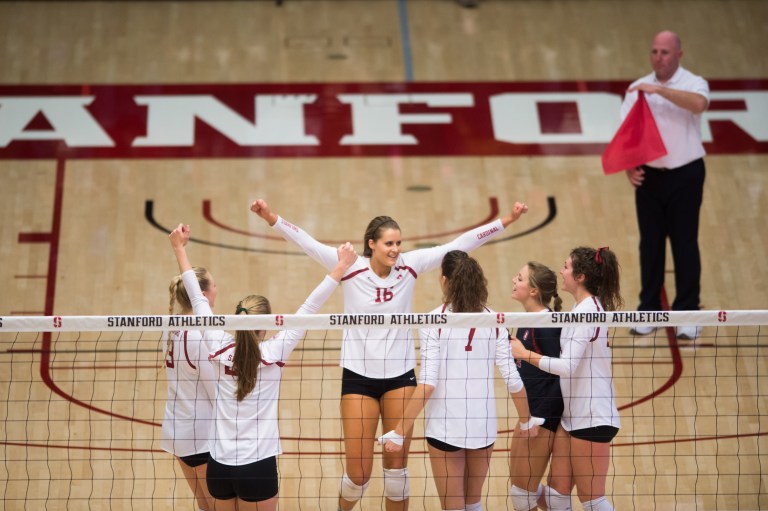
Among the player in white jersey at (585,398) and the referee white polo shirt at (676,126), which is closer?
the player in white jersey at (585,398)

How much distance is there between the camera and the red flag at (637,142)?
33.0 ft

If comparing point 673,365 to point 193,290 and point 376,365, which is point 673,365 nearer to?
point 376,365

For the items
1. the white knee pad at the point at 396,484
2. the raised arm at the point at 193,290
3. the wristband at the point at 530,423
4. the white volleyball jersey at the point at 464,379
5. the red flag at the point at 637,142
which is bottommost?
the white knee pad at the point at 396,484

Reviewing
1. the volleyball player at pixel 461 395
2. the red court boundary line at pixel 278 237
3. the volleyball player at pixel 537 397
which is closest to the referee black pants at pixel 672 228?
the red court boundary line at pixel 278 237

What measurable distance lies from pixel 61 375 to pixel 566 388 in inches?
193

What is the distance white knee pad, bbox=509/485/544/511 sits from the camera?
7.36 metres

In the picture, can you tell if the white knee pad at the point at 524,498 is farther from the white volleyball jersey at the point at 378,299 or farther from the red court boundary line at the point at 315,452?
the red court boundary line at the point at 315,452

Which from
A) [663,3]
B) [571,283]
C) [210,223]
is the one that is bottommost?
[571,283]

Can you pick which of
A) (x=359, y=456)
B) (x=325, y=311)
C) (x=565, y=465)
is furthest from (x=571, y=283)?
(x=325, y=311)

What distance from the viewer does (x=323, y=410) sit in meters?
9.59

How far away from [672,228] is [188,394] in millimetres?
5201

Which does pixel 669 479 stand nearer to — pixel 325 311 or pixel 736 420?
pixel 736 420

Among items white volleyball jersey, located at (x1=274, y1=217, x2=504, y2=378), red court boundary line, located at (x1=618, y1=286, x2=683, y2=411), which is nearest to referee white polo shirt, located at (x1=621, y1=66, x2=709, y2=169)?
red court boundary line, located at (x1=618, y1=286, x2=683, y2=411)

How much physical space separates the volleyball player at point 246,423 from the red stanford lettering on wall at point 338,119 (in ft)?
19.9
